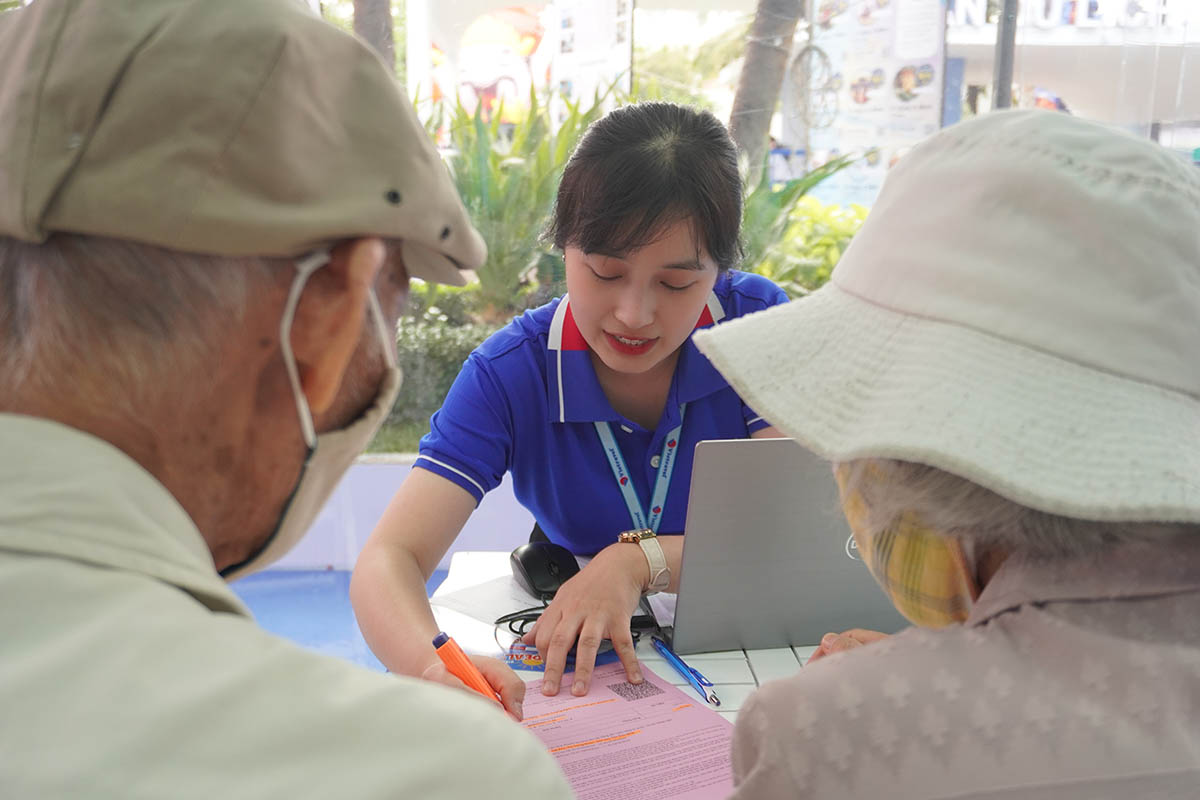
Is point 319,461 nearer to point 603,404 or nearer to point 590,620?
point 590,620

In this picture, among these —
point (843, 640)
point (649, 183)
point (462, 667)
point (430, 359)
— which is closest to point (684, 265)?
point (649, 183)

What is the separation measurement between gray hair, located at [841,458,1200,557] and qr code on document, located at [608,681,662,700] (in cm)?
60

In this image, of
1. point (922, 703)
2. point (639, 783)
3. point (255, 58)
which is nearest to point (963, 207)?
point (922, 703)

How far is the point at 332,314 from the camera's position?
0.63 meters

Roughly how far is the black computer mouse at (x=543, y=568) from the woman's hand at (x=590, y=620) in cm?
12

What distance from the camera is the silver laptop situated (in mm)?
1273

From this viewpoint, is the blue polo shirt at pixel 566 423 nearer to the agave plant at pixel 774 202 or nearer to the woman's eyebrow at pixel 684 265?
the woman's eyebrow at pixel 684 265

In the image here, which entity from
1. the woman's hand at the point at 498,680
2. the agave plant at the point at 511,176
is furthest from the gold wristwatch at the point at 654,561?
the agave plant at the point at 511,176

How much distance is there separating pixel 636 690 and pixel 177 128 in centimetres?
93

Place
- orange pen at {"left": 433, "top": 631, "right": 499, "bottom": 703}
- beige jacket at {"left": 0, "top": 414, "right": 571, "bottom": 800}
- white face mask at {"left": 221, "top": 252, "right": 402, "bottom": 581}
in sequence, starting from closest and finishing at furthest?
beige jacket at {"left": 0, "top": 414, "right": 571, "bottom": 800} → white face mask at {"left": 221, "top": 252, "right": 402, "bottom": 581} → orange pen at {"left": 433, "top": 631, "right": 499, "bottom": 703}

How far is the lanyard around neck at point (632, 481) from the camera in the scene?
5.85 ft

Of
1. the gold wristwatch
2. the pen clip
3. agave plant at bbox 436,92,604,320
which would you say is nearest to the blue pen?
the pen clip

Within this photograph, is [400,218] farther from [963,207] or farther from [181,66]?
[963,207]

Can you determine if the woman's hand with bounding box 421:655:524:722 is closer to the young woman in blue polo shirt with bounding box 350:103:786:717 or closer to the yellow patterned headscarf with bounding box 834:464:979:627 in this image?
the young woman in blue polo shirt with bounding box 350:103:786:717
